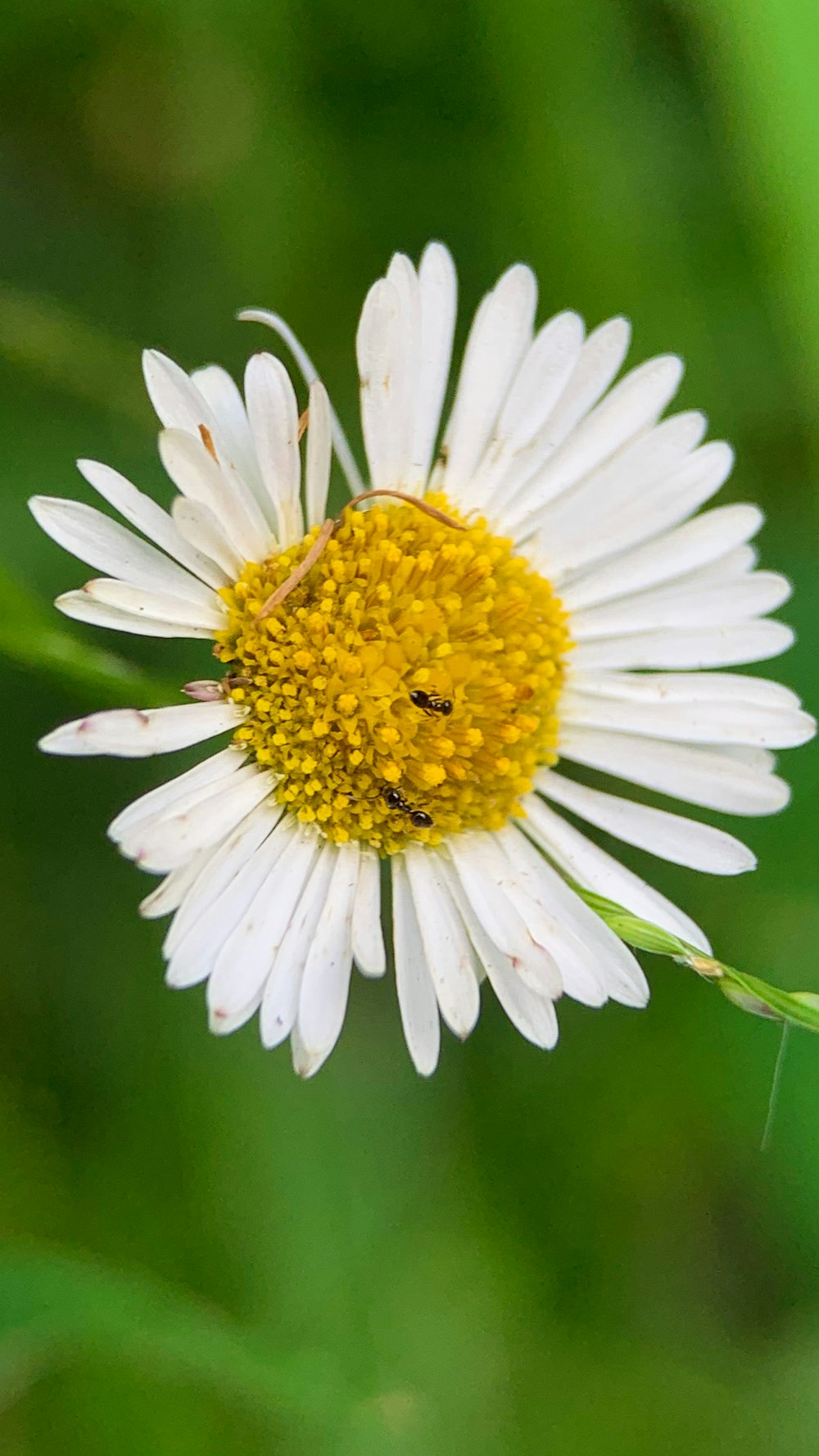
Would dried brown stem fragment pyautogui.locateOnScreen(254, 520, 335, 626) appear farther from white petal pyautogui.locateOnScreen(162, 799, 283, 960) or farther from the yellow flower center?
white petal pyautogui.locateOnScreen(162, 799, 283, 960)

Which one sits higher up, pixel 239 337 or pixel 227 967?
pixel 239 337

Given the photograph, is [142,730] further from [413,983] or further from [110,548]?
[413,983]

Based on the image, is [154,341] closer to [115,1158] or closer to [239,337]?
[239,337]

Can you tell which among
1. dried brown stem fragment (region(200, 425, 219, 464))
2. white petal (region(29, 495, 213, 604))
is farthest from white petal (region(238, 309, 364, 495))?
white petal (region(29, 495, 213, 604))

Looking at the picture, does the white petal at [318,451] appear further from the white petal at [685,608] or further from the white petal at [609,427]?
the white petal at [685,608]

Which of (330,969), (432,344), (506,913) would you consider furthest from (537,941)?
(432,344)

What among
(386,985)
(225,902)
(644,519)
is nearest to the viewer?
(225,902)

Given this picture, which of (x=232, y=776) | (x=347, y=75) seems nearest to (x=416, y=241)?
(x=347, y=75)

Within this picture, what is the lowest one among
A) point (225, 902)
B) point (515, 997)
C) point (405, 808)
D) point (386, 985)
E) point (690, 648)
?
point (386, 985)
